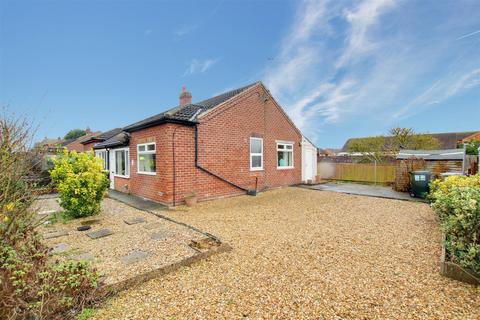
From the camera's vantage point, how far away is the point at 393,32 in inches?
358

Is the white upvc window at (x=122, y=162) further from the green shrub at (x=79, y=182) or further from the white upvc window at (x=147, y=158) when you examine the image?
the green shrub at (x=79, y=182)

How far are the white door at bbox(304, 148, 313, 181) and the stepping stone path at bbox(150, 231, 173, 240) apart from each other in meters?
11.8

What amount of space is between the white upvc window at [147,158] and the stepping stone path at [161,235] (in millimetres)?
4003

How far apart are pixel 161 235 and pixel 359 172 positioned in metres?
15.7

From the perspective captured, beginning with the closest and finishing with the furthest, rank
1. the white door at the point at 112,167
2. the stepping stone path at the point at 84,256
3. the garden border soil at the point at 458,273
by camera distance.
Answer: the garden border soil at the point at 458,273
the stepping stone path at the point at 84,256
the white door at the point at 112,167

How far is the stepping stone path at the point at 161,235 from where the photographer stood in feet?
15.3

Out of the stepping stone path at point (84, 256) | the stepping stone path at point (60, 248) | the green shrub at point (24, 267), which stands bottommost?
the stepping stone path at point (60, 248)

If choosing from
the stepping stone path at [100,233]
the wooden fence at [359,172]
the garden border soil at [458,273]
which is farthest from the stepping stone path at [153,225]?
the wooden fence at [359,172]

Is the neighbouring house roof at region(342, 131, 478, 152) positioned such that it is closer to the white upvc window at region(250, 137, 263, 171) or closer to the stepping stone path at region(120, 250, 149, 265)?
the white upvc window at region(250, 137, 263, 171)

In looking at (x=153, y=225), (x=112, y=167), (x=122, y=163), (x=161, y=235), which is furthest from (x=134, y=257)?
(x=112, y=167)

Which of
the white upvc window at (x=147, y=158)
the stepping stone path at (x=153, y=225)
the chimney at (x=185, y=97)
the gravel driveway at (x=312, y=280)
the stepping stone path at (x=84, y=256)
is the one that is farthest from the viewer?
the chimney at (x=185, y=97)

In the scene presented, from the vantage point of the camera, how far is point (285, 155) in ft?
43.8

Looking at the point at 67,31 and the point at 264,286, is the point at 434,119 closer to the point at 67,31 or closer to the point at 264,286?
the point at 264,286

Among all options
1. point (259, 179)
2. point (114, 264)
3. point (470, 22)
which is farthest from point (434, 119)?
point (114, 264)
